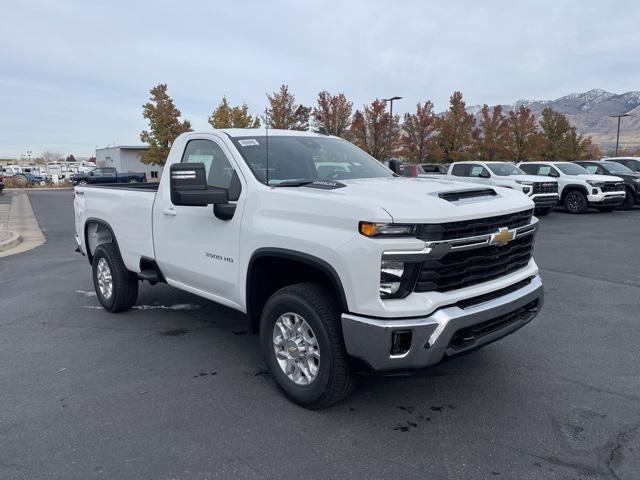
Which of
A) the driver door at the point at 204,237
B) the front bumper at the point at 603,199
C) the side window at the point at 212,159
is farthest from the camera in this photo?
the front bumper at the point at 603,199

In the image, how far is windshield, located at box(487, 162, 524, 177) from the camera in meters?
17.2

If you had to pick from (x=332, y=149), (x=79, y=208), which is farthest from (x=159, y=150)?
(x=332, y=149)

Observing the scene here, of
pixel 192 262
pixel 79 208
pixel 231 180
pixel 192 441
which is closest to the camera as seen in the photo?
pixel 192 441

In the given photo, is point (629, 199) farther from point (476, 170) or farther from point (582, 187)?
point (476, 170)

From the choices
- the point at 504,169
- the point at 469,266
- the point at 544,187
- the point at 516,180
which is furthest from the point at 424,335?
the point at 504,169

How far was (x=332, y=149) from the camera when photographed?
493cm

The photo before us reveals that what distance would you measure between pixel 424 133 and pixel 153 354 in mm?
33701

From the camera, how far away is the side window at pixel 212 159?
4.35 meters

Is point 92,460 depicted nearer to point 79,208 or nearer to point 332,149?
point 332,149

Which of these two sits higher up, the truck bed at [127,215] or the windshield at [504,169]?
the windshield at [504,169]

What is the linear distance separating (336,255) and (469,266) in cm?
86

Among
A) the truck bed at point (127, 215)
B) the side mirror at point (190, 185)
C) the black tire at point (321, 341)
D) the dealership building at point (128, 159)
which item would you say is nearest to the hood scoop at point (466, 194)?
the black tire at point (321, 341)

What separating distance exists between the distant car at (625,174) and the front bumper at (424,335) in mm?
17623

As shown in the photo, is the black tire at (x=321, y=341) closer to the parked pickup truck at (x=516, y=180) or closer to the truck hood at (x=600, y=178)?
the parked pickup truck at (x=516, y=180)
